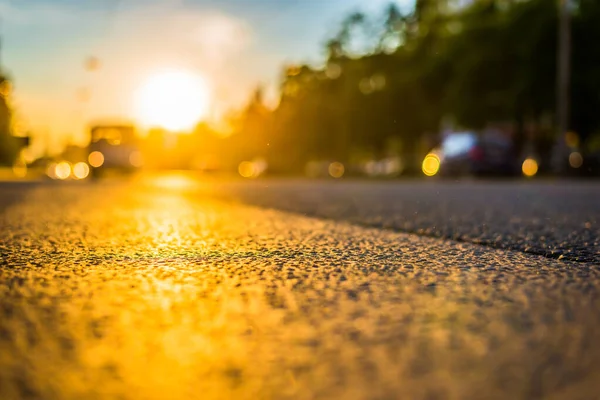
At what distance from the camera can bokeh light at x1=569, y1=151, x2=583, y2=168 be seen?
3038 cm

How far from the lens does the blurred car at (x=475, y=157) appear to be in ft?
98.5

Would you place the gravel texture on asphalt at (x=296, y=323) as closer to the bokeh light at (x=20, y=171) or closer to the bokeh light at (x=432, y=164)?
the bokeh light at (x=432, y=164)

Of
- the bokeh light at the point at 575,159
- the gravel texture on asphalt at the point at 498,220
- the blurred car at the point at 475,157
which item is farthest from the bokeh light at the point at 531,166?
the gravel texture on asphalt at the point at 498,220

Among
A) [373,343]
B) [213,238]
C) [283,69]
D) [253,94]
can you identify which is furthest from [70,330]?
[253,94]

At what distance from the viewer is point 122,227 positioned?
825 cm

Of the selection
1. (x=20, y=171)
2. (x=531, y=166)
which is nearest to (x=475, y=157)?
(x=531, y=166)

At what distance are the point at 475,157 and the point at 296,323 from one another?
27605mm

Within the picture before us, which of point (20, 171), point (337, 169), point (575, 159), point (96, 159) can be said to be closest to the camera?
point (575, 159)

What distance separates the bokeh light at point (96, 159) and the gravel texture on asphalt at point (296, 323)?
1337 inches

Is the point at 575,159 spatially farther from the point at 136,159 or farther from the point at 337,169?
the point at 337,169

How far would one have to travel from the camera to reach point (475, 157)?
98.1 ft

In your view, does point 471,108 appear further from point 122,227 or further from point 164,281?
point 164,281

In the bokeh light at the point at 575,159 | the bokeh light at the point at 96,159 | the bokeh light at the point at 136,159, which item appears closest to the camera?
the bokeh light at the point at 575,159

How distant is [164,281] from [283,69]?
77.6m
